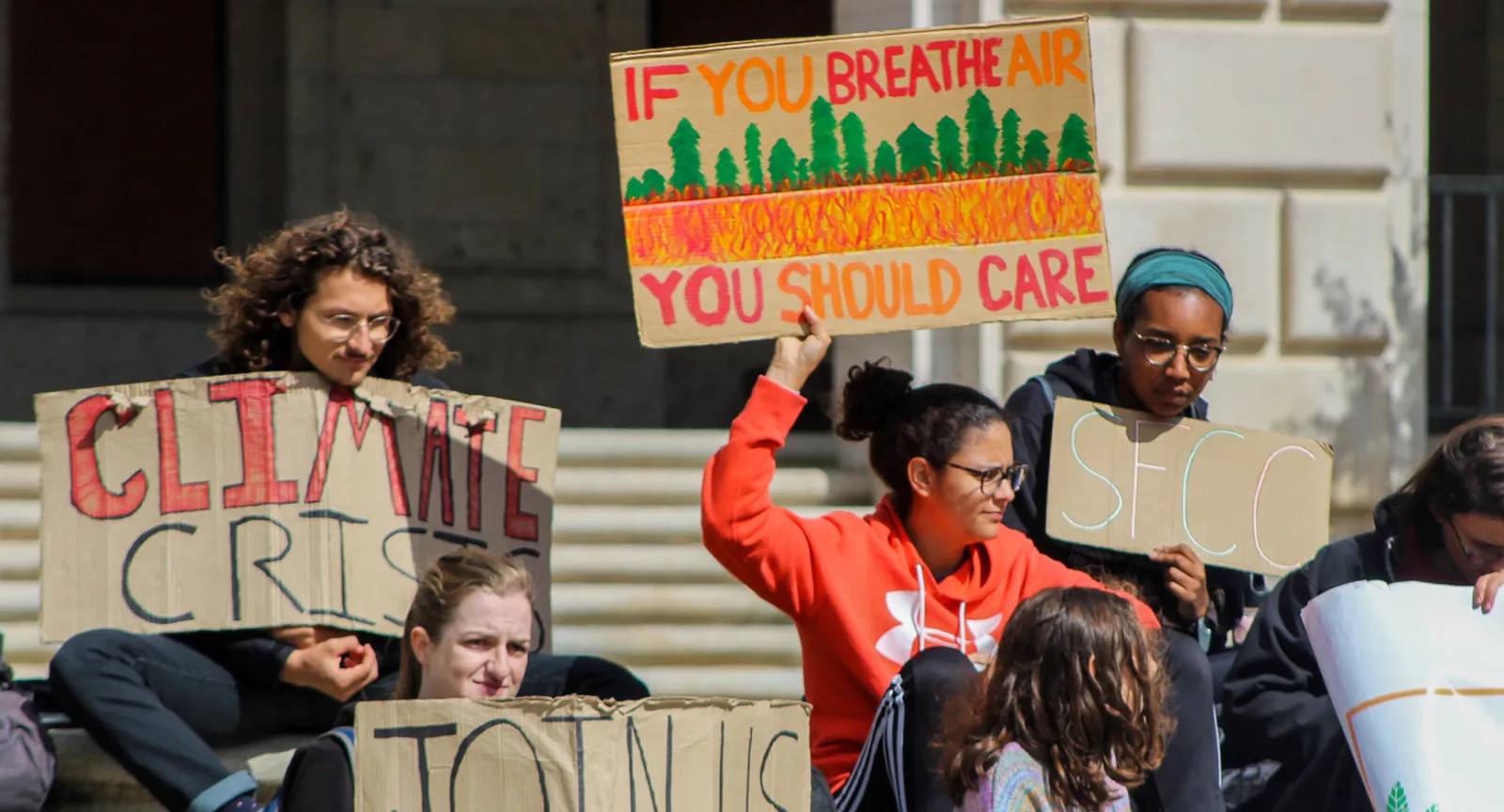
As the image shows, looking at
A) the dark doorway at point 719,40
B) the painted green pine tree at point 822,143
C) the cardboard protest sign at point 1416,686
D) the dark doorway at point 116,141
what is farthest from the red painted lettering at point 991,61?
the dark doorway at point 116,141

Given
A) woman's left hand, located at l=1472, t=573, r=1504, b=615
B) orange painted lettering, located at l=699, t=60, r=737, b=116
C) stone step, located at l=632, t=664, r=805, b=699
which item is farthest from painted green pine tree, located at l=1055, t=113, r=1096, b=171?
stone step, located at l=632, t=664, r=805, b=699

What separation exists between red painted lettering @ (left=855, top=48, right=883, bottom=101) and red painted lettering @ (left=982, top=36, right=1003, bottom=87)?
25 centimetres

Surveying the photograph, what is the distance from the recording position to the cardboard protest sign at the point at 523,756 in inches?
113

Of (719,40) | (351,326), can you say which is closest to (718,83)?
(351,326)

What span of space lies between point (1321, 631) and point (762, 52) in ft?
5.80

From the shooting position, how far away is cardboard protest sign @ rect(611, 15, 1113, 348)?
13.6 ft

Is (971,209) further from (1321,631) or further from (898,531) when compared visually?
(1321,631)

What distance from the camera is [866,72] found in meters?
4.28

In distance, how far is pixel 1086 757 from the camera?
10.2ft

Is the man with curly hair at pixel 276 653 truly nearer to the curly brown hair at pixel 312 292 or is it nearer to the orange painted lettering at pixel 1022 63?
the curly brown hair at pixel 312 292

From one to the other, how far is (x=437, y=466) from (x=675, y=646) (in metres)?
1.98

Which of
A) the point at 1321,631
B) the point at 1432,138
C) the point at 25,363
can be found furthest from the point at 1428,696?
the point at 25,363

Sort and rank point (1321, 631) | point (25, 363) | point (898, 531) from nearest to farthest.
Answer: point (1321, 631) < point (898, 531) < point (25, 363)

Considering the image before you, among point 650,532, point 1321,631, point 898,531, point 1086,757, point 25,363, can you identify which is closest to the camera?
point 1086,757
